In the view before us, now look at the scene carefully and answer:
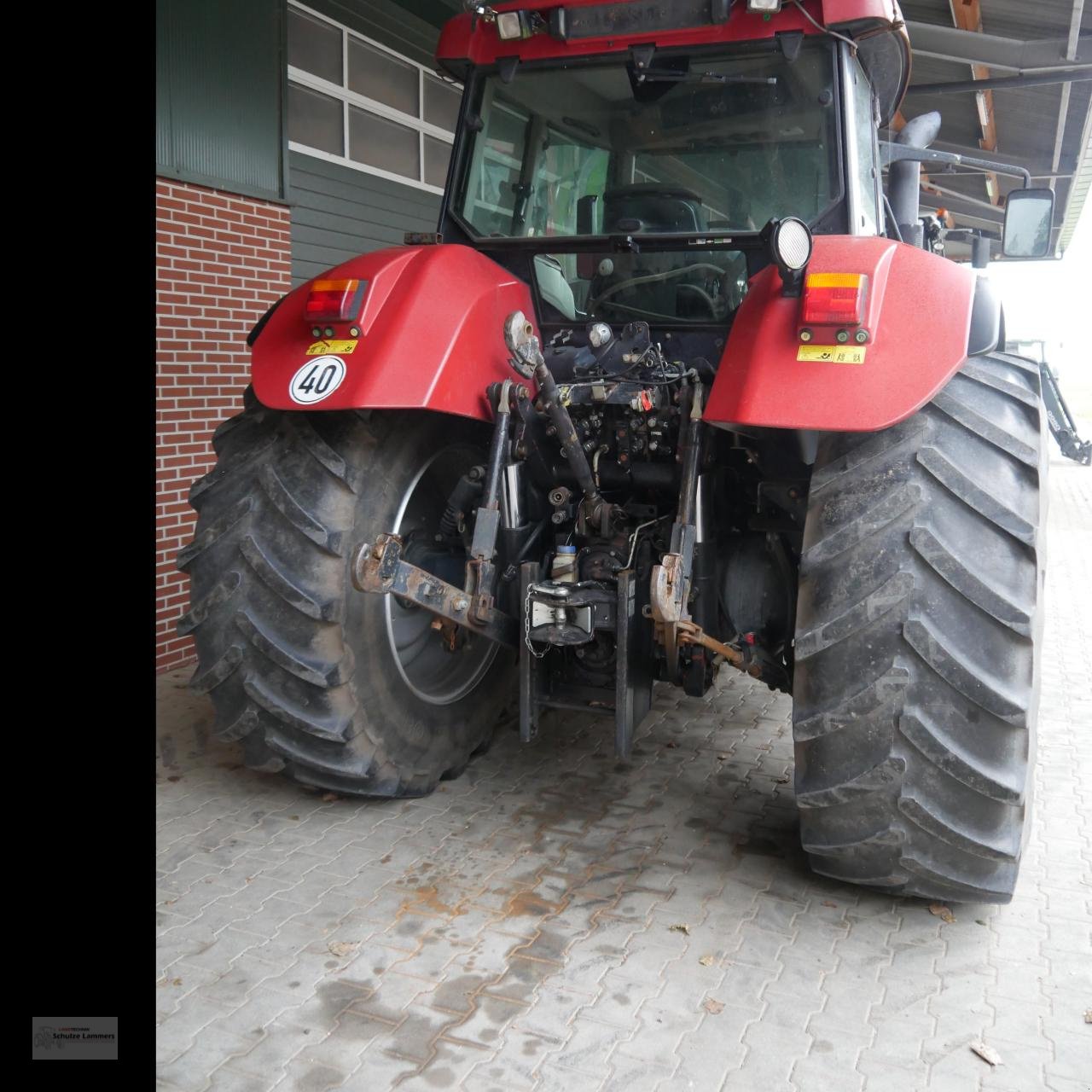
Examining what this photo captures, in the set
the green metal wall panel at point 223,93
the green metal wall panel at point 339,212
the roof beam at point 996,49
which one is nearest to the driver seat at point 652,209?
the green metal wall panel at point 223,93

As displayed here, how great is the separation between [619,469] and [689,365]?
1.38 feet

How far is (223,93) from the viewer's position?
5.38m

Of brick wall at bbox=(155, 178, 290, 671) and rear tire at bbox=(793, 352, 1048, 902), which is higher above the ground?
brick wall at bbox=(155, 178, 290, 671)

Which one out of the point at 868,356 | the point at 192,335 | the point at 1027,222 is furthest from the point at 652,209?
the point at 192,335

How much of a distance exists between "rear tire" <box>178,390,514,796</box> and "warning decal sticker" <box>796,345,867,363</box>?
1290 mm

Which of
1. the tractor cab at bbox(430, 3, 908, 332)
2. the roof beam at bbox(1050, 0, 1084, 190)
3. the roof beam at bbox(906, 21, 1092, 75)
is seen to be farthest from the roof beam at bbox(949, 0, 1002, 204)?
the tractor cab at bbox(430, 3, 908, 332)

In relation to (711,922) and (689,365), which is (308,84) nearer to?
(689,365)

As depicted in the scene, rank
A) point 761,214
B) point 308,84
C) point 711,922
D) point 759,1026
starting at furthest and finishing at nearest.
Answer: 1. point 308,84
2. point 761,214
3. point 711,922
4. point 759,1026

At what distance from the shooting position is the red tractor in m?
2.66

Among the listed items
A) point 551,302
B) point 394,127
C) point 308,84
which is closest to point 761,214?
point 551,302

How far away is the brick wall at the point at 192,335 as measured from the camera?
5254 millimetres

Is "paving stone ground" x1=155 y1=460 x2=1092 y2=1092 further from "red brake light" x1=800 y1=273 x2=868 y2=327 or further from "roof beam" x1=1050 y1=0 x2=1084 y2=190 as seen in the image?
"roof beam" x1=1050 y1=0 x2=1084 y2=190

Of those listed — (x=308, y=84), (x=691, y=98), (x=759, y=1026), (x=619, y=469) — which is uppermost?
(x=308, y=84)
